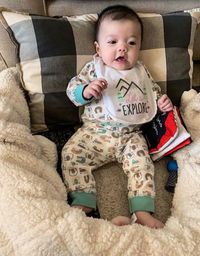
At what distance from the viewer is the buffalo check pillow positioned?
1046 millimetres

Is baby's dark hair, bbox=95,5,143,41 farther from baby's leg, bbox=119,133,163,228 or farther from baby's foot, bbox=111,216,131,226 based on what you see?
baby's foot, bbox=111,216,131,226

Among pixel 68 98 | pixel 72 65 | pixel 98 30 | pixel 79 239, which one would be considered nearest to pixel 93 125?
pixel 68 98

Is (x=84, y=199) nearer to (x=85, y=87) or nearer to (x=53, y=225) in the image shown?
(x=53, y=225)

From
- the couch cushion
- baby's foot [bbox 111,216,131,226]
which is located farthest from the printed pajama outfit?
the couch cushion

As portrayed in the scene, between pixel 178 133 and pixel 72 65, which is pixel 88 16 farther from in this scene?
pixel 178 133

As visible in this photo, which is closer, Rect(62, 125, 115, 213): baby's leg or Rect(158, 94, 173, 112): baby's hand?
Rect(62, 125, 115, 213): baby's leg

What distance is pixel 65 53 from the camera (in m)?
1.07

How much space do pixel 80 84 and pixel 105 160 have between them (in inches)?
13.1

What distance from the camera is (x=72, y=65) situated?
1098mm

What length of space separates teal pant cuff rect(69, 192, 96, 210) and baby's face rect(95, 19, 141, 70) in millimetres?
548

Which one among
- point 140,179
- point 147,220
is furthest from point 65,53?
point 147,220

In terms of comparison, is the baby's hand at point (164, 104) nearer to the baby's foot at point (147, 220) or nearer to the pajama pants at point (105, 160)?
the pajama pants at point (105, 160)

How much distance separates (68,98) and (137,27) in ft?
1.37

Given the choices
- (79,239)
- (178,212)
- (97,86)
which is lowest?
(178,212)
